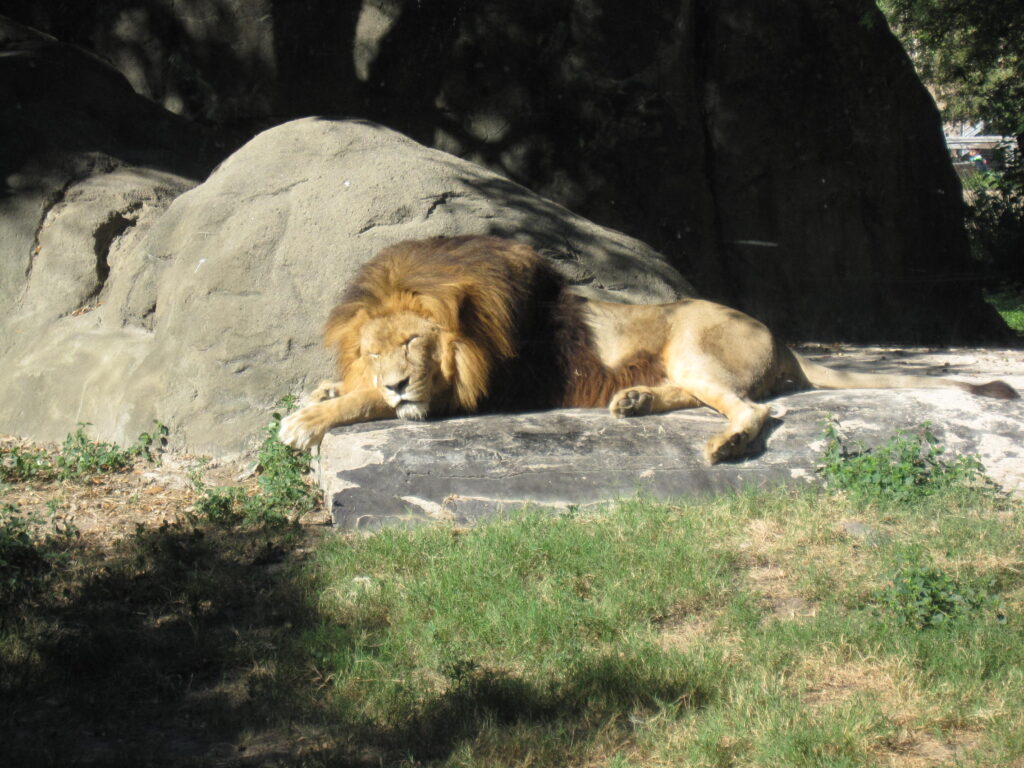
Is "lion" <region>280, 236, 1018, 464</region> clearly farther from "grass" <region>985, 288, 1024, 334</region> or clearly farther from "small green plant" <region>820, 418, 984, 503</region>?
"grass" <region>985, 288, 1024, 334</region>

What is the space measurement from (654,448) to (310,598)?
1.85 meters

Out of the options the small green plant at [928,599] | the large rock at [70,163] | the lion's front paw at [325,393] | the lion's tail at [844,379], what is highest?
the large rock at [70,163]

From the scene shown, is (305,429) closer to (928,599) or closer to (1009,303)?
(928,599)

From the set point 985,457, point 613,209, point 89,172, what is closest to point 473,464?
point 985,457

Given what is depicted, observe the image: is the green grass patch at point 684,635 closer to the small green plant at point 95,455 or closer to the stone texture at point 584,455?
the stone texture at point 584,455

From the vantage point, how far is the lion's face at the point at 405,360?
5.45 m

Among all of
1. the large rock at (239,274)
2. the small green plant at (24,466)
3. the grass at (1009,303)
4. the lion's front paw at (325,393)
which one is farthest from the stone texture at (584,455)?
Result: the grass at (1009,303)

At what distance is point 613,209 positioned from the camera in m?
11.0

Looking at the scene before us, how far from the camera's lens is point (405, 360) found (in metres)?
5.45

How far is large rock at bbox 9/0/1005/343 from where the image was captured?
1071 cm

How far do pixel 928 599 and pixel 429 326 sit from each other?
2.76 meters

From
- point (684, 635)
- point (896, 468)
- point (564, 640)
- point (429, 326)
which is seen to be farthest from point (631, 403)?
point (564, 640)

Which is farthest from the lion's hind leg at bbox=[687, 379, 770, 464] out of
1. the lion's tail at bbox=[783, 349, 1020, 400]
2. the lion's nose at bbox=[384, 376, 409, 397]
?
the lion's nose at bbox=[384, 376, 409, 397]

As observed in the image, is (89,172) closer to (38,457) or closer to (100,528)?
(38,457)
